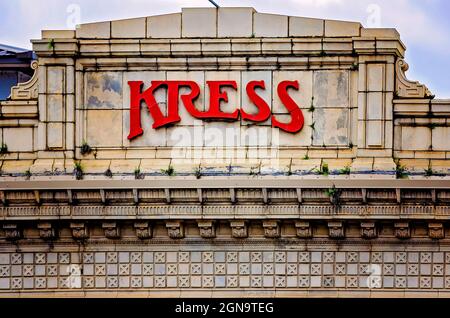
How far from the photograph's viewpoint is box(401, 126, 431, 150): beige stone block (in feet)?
151

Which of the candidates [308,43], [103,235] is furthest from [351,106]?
[103,235]

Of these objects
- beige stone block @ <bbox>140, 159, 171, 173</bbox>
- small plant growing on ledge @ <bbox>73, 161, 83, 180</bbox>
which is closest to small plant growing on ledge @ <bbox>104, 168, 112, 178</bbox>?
small plant growing on ledge @ <bbox>73, 161, 83, 180</bbox>

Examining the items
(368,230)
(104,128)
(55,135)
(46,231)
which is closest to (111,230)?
(46,231)

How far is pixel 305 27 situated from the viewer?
4622 centimetres

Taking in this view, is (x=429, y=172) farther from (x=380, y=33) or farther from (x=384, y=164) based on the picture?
(x=380, y=33)

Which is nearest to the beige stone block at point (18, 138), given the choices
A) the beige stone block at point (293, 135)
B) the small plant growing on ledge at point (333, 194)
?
the beige stone block at point (293, 135)

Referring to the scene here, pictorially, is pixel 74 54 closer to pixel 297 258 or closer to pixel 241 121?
pixel 241 121

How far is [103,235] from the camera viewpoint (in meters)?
46.4

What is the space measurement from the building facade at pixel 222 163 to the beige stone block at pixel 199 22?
0.04 m

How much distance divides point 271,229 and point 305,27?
203 inches

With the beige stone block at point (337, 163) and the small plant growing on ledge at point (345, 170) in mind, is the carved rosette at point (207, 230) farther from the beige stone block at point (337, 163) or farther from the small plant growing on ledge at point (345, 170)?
the small plant growing on ledge at point (345, 170)

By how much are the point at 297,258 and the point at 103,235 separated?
194 inches
